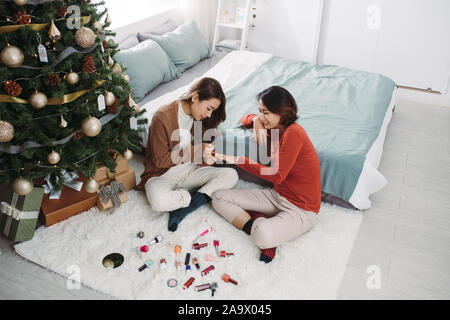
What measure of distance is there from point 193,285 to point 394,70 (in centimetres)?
344

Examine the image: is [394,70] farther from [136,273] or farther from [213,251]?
[136,273]

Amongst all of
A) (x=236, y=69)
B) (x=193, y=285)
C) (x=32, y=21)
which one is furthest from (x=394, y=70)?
(x=32, y=21)

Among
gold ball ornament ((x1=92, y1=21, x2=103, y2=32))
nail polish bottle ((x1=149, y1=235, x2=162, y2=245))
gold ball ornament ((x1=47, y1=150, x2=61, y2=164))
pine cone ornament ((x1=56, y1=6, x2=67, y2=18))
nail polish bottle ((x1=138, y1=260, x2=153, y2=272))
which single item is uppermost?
pine cone ornament ((x1=56, y1=6, x2=67, y2=18))

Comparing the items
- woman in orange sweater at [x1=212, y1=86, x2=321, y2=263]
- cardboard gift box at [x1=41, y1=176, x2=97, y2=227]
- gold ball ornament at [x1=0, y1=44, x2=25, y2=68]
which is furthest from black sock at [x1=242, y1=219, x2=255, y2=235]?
gold ball ornament at [x1=0, y1=44, x2=25, y2=68]

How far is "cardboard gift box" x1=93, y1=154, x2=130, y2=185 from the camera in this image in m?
2.30

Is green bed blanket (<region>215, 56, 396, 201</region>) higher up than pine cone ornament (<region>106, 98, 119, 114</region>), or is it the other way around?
pine cone ornament (<region>106, 98, 119, 114</region>)

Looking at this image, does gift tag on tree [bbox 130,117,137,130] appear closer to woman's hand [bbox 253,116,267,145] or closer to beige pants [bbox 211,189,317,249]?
beige pants [bbox 211,189,317,249]

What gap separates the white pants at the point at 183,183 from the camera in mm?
2188

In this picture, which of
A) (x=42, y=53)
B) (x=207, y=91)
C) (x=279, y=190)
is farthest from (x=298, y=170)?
(x=42, y=53)

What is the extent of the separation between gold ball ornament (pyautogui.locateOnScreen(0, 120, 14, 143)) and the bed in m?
0.82

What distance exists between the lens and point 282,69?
3.37m

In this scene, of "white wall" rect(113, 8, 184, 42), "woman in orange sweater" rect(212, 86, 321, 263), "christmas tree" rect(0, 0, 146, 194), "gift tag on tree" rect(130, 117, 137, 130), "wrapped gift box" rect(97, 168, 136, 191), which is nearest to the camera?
"christmas tree" rect(0, 0, 146, 194)

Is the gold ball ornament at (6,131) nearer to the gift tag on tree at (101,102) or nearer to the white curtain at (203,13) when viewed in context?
the gift tag on tree at (101,102)

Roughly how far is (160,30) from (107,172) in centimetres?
179
